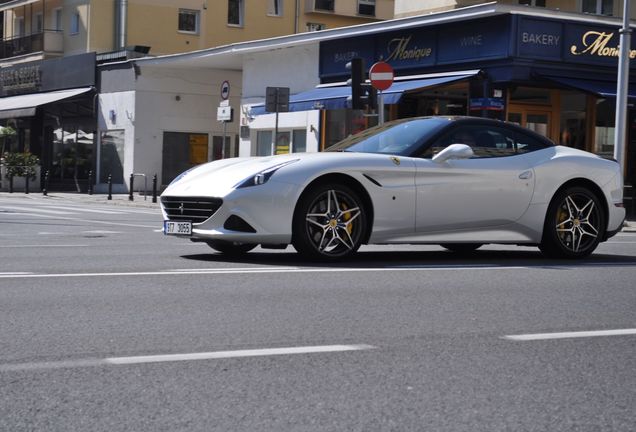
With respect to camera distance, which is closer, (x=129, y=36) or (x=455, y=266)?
(x=455, y=266)

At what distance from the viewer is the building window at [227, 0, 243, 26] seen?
168ft

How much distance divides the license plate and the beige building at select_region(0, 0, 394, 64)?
34.3 metres

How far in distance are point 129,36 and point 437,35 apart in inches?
863

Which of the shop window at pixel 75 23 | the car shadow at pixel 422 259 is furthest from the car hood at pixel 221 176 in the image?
the shop window at pixel 75 23

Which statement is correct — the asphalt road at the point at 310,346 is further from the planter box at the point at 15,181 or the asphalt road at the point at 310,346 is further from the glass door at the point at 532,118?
the planter box at the point at 15,181

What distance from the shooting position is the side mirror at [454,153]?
1072cm

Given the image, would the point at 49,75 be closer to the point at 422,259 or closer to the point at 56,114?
the point at 56,114

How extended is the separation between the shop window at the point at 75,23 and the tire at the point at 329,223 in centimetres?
4009

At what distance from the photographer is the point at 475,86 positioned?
2686 centimetres

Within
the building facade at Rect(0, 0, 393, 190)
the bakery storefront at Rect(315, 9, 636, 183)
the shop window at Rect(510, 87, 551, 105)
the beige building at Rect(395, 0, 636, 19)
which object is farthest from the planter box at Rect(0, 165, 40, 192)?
the shop window at Rect(510, 87, 551, 105)

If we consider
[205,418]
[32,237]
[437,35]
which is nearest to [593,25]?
[437,35]

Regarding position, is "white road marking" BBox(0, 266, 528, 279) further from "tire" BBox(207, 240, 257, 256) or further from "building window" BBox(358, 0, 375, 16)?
"building window" BBox(358, 0, 375, 16)

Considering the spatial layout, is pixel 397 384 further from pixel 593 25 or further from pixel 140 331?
pixel 593 25

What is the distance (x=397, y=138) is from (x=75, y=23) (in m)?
39.8
